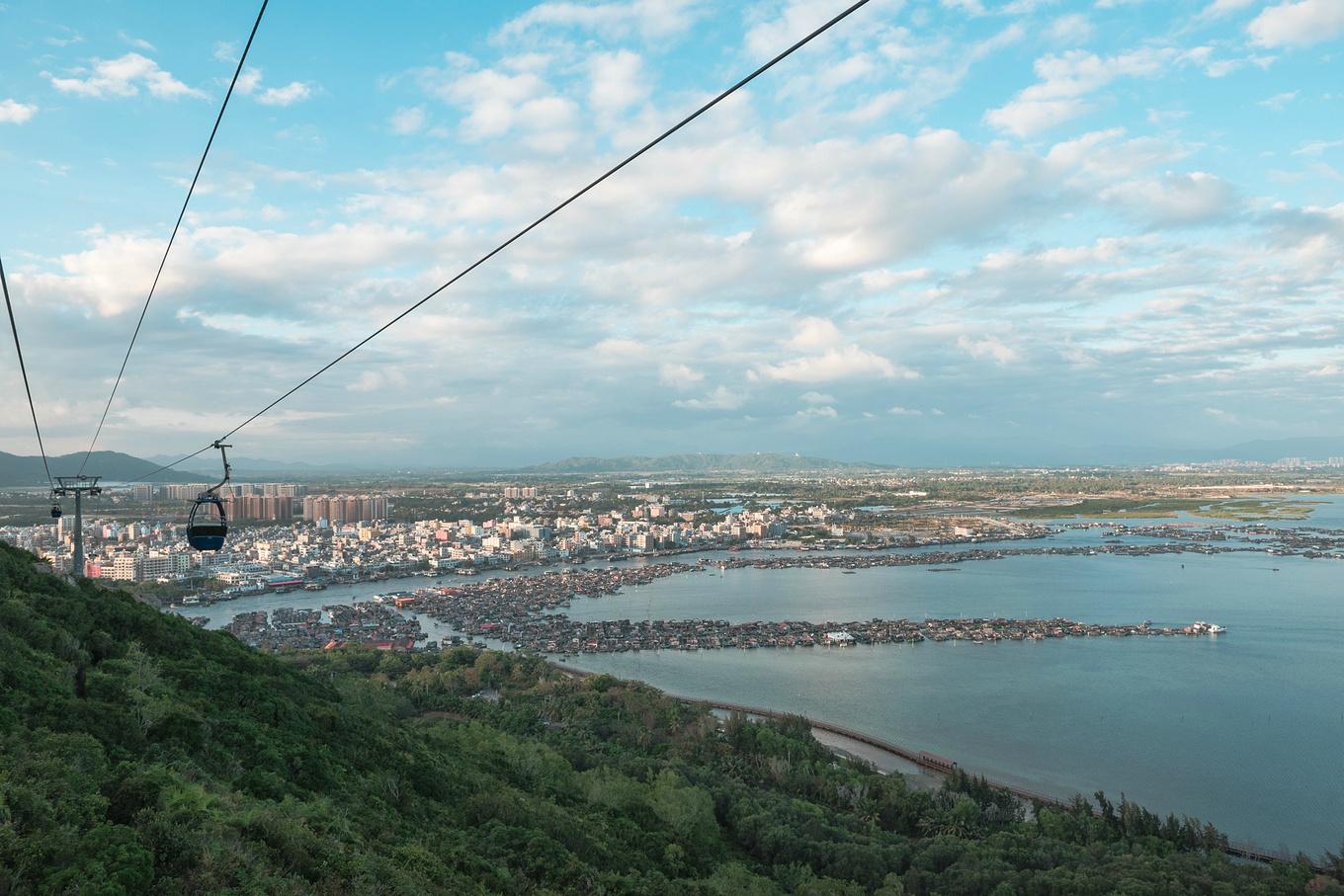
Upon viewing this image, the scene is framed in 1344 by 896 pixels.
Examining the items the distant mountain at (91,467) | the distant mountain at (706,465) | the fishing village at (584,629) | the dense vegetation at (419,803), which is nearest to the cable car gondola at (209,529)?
the dense vegetation at (419,803)

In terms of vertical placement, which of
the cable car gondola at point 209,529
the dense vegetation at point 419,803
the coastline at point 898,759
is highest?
the cable car gondola at point 209,529

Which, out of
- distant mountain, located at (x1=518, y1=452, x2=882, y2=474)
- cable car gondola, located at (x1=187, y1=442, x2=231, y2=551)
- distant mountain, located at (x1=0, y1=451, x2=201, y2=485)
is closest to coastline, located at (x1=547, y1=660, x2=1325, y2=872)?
cable car gondola, located at (x1=187, y1=442, x2=231, y2=551)

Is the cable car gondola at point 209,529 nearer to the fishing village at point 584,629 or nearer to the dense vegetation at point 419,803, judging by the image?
the dense vegetation at point 419,803

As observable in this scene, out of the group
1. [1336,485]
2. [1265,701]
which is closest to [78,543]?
[1265,701]

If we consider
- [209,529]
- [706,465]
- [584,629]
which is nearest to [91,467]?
[584,629]

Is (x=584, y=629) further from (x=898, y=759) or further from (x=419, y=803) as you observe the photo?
(x=419, y=803)

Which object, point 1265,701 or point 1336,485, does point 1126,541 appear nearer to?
point 1265,701
